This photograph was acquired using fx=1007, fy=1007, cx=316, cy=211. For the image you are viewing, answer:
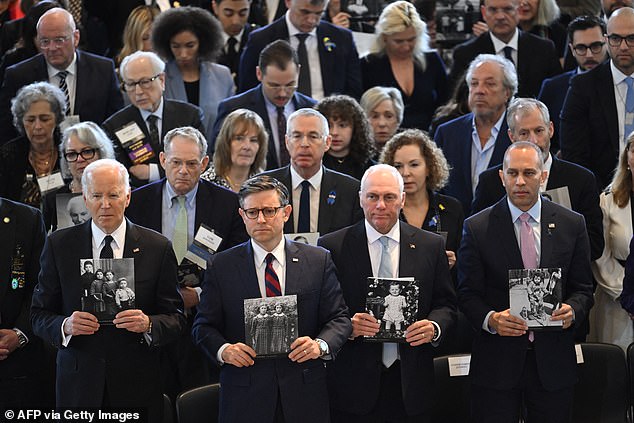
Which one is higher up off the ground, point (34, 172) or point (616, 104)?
point (616, 104)

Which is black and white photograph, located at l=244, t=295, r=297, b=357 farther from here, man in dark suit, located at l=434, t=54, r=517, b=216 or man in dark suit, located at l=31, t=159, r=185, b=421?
man in dark suit, located at l=434, t=54, r=517, b=216

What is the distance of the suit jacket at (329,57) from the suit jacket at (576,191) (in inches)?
91.1

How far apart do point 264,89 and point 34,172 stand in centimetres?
177

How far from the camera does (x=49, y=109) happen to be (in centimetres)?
721

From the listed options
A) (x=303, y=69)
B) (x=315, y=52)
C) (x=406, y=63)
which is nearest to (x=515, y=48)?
(x=406, y=63)

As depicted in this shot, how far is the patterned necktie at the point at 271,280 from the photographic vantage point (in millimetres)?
5207

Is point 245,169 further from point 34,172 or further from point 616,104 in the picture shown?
point 616,104

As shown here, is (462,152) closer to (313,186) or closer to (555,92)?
(555,92)

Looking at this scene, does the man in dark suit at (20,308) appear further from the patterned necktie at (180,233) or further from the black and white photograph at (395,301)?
the black and white photograph at (395,301)

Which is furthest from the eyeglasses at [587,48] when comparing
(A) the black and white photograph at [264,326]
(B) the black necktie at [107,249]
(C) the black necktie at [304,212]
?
(B) the black necktie at [107,249]

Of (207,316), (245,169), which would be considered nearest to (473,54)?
(245,169)

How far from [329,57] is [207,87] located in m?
1.07

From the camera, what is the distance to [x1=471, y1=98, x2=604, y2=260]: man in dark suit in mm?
6453

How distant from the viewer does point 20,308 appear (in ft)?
19.3
